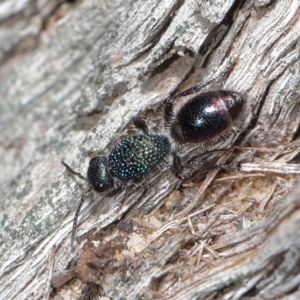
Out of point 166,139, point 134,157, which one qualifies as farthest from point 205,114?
point 134,157

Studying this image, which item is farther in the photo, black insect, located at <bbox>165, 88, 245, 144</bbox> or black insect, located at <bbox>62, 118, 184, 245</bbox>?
black insect, located at <bbox>62, 118, 184, 245</bbox>

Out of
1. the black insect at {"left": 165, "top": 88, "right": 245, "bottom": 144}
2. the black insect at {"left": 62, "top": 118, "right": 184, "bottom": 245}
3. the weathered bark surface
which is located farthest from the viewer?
the black insect at {"left": 62, "top": 118, "right": 184, "bottom": 245}

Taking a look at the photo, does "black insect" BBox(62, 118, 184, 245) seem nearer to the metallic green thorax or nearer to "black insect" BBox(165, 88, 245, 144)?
the metallic green thorax

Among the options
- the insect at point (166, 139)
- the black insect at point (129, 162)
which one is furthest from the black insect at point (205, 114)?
the black insect at point (129, 162)

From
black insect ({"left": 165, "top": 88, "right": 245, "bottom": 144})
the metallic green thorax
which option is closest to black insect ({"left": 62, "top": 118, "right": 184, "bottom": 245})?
the metallic green thorax

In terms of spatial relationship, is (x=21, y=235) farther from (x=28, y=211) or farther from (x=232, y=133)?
(x=232, y=133)

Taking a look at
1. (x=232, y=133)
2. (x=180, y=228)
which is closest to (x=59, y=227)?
(x=180, y=228)
